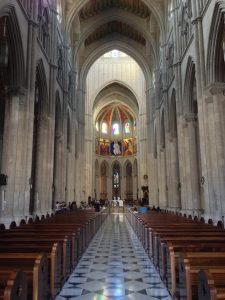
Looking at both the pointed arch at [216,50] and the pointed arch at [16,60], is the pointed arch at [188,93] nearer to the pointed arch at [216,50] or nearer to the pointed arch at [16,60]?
the pointed arch at [216,50]

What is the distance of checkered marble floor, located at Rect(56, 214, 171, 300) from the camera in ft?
18.1

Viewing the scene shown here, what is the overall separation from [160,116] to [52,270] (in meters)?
24.3

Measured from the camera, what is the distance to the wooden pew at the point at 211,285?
8.57 feet

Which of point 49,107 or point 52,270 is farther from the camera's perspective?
point 49,107

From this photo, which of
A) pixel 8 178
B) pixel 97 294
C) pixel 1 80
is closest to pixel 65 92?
pixel 1 80

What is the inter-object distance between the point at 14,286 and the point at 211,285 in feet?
5.90

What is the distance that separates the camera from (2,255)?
4289 millimetres

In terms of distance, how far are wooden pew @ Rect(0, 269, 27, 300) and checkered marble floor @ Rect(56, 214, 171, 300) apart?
2383 mm

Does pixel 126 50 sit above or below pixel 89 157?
above

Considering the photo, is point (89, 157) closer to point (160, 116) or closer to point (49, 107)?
point (160, 116)

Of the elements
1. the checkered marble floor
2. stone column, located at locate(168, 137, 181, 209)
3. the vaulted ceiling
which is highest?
the vaulted ceiling

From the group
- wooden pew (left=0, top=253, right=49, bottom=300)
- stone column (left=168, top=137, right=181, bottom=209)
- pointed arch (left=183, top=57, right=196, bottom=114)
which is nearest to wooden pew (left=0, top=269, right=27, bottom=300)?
wooden pew (left=0, top=253, right=49, bottom=300)

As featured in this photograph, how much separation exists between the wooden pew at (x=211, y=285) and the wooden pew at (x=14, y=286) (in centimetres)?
177

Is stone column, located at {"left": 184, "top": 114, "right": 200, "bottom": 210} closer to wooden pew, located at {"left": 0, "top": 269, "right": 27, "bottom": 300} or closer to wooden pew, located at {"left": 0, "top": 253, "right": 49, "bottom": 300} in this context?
wooden pew, located at {"left": 0, "top": 253, "right": 49, "bottom": 300}
